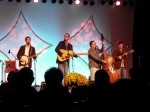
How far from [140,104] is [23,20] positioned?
1010cm

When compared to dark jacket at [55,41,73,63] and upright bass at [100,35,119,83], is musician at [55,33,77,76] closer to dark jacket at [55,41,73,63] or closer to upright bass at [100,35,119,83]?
dark jacket at [55,41,73,63]

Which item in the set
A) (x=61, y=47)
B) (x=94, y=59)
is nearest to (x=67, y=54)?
(x=61, y=47)

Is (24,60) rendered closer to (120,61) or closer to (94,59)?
(94,59)

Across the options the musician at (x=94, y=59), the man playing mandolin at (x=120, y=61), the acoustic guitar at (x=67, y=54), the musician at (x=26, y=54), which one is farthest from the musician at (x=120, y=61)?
the musician at (x=26, y=54)

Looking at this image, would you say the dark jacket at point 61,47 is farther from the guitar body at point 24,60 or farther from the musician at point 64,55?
the guitar body at point 24,60

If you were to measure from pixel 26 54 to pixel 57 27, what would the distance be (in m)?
1.85

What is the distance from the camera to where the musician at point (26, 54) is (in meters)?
11.7

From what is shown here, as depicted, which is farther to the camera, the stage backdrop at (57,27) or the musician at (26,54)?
the stage backdrop at (57,27)

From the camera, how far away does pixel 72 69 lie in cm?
1270

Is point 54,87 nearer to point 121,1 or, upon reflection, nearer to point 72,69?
point 72,69

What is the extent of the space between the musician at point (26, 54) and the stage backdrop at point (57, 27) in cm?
41

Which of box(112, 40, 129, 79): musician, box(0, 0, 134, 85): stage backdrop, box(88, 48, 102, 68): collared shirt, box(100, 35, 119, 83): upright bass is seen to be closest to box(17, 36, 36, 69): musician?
box(0, 0, 134, 85): stage backdrop

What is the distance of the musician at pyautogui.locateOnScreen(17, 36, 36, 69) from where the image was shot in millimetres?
11719

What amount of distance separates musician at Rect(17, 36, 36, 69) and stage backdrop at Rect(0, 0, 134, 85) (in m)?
0.41
